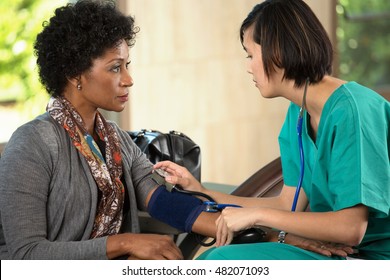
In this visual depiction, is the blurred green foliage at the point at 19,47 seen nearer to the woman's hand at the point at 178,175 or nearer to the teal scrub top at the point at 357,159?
the woman's hand at the point at 178,175

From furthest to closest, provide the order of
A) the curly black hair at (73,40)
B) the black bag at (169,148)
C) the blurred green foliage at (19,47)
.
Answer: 1. the blurred green foliage at (19,47)
2. the black bag at (169,148)
3. the curly black hair at (73,40)

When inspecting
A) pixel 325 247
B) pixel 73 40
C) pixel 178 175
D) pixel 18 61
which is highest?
pixel 73 40

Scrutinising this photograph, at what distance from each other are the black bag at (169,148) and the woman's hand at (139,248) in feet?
1.71

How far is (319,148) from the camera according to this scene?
1933mm

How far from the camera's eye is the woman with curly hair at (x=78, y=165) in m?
1.91

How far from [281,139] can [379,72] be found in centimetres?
377

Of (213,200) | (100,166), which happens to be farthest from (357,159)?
(100,166)

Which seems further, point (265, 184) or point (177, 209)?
point (265, 184)

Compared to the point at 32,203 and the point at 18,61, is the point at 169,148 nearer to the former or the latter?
the point at 32,203

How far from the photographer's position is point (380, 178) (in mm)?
1856

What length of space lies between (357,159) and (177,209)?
59 cm

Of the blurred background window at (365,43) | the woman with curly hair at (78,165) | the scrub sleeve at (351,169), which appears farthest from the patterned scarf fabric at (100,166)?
the blurred background window at (365,43)

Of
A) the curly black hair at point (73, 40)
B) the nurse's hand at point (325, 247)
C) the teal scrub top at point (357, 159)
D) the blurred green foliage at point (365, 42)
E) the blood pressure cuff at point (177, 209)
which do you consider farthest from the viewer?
the blurred green foliage at point (365, 42)
